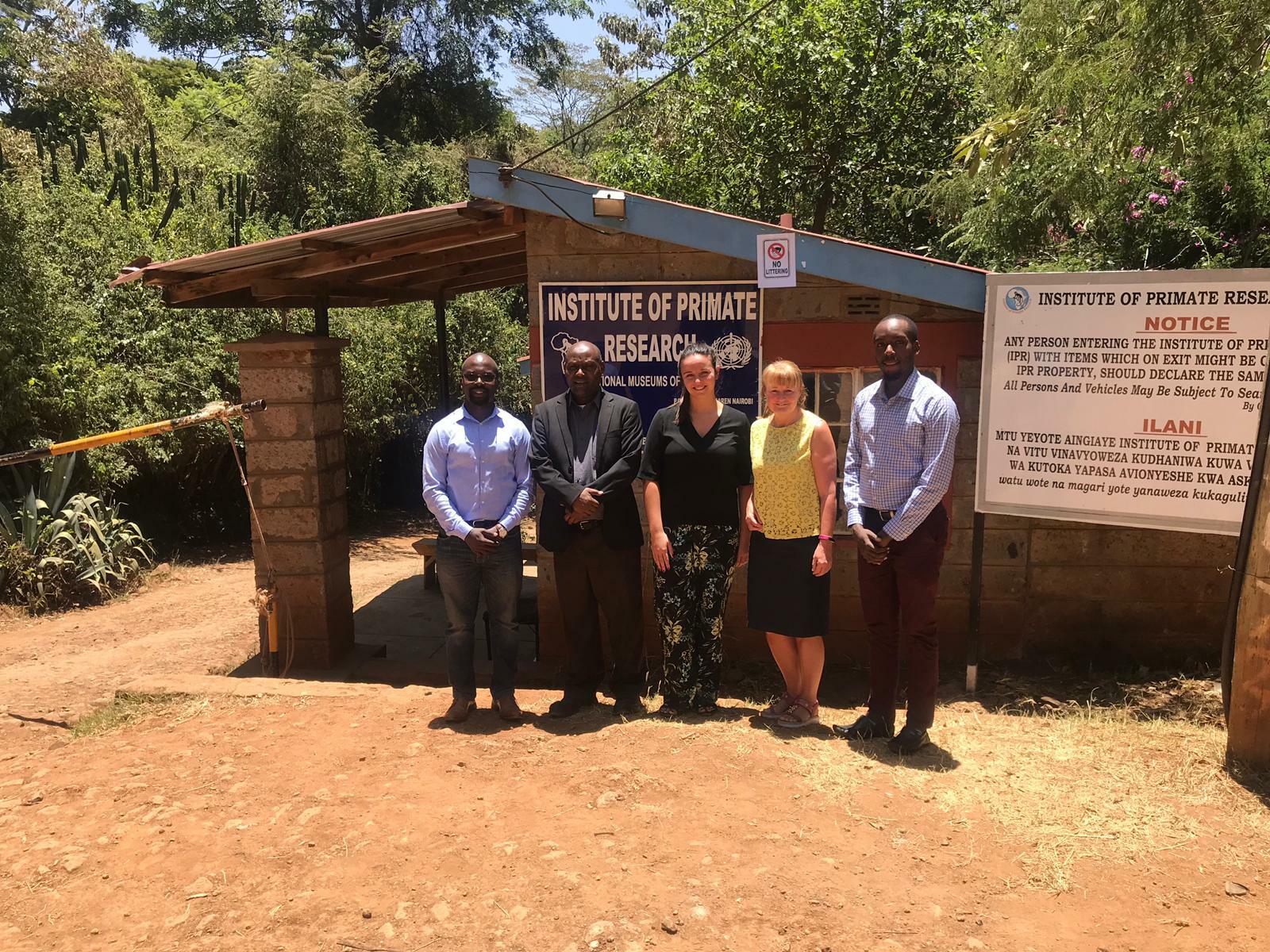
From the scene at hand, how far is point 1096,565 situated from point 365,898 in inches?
178

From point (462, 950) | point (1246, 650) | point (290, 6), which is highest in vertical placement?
point (290, 6)

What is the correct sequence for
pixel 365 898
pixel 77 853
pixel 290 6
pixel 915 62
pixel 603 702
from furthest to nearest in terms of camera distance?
pixel 290 6 → pixel 915 62 → pixel 603 702 → pixel 77 853 → pixel 365 898

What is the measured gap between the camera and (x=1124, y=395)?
4574 millimetres

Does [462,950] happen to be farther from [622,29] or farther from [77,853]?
[622,29]

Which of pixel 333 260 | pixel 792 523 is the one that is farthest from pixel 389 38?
pixel 792 523

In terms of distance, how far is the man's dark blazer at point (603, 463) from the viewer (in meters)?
4.61

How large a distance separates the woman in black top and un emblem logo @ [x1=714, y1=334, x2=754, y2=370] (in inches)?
42.4

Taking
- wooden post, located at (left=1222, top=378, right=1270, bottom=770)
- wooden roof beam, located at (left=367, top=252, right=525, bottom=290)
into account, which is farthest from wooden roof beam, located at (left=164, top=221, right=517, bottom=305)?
wooden post, located at (left=1222, top=378, right=1270, bottom=770)

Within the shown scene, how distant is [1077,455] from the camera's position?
4727 millimetres

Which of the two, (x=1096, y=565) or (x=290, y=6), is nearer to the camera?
(x=1096, y=565)

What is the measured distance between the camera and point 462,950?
2.92 meters

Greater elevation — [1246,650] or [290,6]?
[290,6]

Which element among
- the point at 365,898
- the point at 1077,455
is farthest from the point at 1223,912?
the point at 365,898

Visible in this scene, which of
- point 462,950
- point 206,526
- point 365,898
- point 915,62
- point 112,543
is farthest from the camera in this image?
point 915,62
